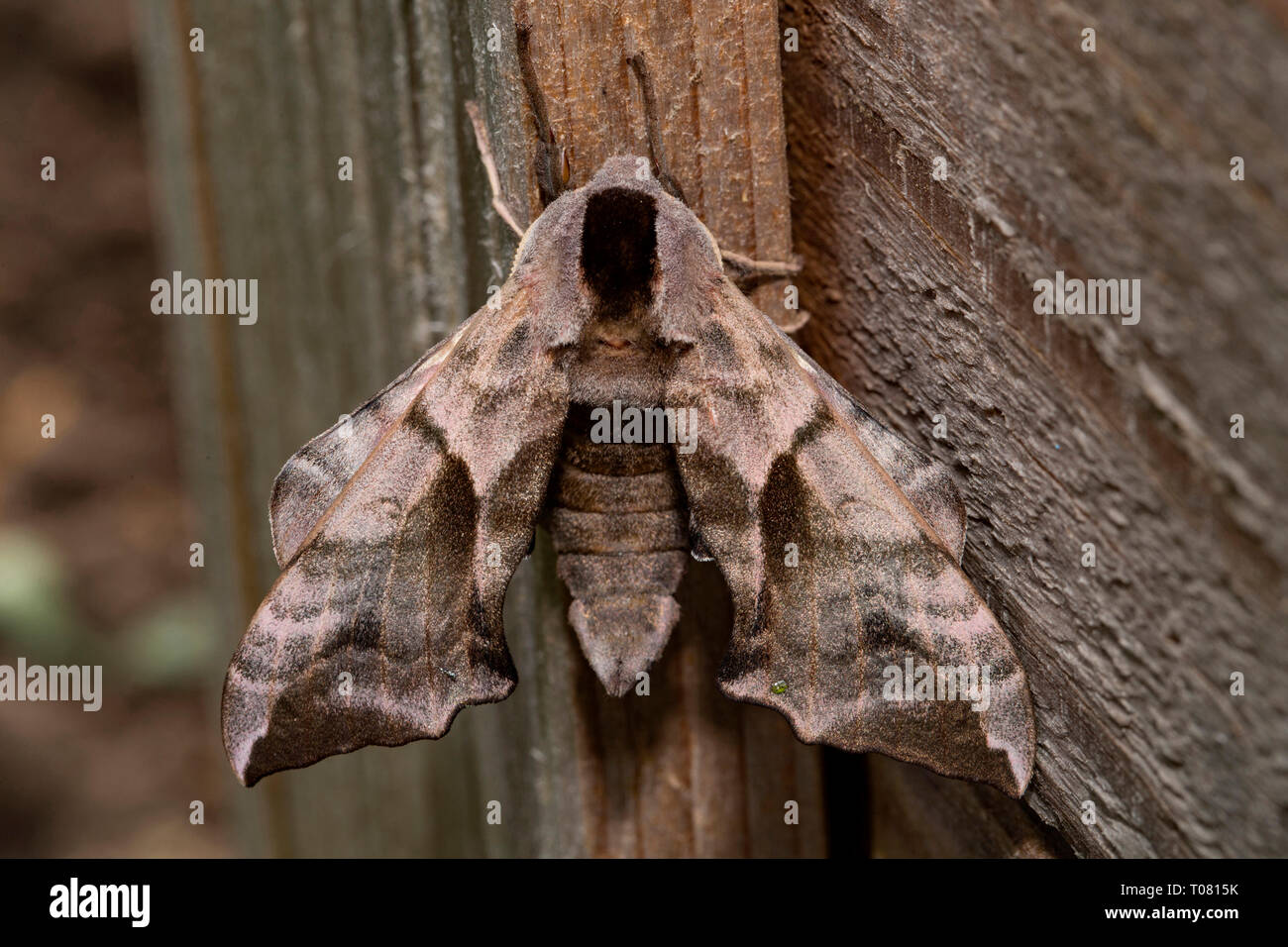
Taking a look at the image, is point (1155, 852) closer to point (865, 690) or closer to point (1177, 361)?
point (865, 690)

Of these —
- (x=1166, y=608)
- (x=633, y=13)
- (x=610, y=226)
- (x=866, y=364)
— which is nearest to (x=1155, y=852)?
(x=1166, y=608)

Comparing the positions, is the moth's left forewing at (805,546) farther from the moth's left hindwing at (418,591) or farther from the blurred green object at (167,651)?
the blurred green object at (167,651)

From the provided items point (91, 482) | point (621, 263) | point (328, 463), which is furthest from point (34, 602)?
point (621, 263)

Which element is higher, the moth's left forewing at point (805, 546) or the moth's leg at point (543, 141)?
the moth's leg at point (543, 141)

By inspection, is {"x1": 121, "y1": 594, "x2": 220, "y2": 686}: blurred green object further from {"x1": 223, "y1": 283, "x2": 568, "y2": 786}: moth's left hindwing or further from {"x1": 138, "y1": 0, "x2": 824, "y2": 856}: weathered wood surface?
{"x1": 223, "y1": 283, "x2": 568, "y2": 786}: moth's left hindwing

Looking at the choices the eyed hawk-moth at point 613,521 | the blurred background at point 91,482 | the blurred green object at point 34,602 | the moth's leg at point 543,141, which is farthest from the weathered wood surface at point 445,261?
the blurred background at point 91,482

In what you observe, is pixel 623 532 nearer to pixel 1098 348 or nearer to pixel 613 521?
pixel 613 521
